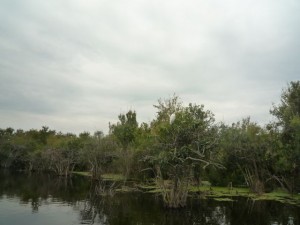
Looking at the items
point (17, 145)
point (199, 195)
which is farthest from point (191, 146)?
point (17, 145)

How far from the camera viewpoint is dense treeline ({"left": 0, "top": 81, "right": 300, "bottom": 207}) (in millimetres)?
28328

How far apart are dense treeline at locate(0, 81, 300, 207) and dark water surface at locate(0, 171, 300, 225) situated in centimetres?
292

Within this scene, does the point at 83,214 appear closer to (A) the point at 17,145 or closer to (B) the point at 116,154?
(B) the point at 116,154

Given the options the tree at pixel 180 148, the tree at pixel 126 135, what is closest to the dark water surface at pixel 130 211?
the tree at pixel 180 148

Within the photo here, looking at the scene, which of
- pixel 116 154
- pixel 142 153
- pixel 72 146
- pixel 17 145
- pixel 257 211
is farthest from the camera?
pixel 17 145

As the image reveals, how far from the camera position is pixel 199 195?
3559 centimetres

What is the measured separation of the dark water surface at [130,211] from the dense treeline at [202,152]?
Result: 9.57 ft

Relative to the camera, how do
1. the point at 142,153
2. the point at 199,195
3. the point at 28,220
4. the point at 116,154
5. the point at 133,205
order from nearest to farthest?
the point at 28,220 < the point at 133,205 < the point at 199,195 < the point at 142,153 < the point at 116,154

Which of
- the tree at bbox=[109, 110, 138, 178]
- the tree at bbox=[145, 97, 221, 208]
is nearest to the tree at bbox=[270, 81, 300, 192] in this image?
the tree at bbox=[145, 97, 221, 208]

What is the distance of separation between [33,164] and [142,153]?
1928 inches

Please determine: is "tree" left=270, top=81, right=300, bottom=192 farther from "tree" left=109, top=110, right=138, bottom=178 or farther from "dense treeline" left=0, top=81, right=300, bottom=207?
"tree" left=109, top=110, right=138, bottom=178

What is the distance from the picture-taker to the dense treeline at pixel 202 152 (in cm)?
2833

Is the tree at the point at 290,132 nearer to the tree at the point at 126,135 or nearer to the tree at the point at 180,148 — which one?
the tree at the point at 180,148

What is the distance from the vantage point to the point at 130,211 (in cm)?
2602
